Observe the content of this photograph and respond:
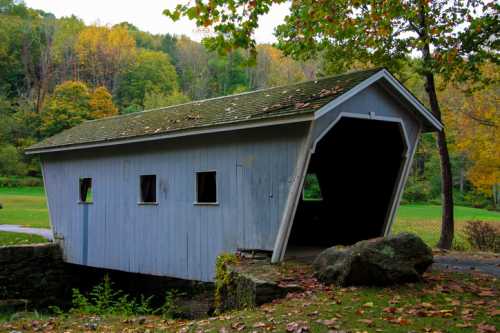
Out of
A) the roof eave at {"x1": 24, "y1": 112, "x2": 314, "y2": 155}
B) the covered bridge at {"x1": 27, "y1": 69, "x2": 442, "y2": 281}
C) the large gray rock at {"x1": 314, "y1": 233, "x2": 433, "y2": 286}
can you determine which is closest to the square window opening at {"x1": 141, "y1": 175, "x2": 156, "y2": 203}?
the covered bridge at {"x1": 27, "y1": 69, "x2": 442, "y2": 281}

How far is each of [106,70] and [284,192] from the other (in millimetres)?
65177

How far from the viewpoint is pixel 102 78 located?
7250cm

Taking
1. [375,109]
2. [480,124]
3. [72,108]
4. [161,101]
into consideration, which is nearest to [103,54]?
[161,101]

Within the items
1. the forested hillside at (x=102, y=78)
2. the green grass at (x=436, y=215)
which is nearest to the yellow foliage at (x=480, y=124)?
the green grass at (x=436, y=215)

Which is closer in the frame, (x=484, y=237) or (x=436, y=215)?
(x=484, y=237)

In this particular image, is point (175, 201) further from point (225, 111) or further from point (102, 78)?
point (102, 78)

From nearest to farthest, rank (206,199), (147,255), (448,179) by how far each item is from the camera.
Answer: (206,199) → (147,255) → (448,179)

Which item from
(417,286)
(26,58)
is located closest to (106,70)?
(26,58)

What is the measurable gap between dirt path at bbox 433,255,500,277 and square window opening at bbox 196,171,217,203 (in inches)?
212

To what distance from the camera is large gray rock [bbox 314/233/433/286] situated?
31.3 ft

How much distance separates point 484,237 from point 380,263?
1007cm

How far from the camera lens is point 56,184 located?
1892 centimetres

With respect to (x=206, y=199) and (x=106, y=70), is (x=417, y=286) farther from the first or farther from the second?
(x=106, y=70)

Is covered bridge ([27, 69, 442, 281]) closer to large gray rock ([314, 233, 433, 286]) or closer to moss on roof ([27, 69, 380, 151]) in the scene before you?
moss on roof ([27, 69, 380, 151])
